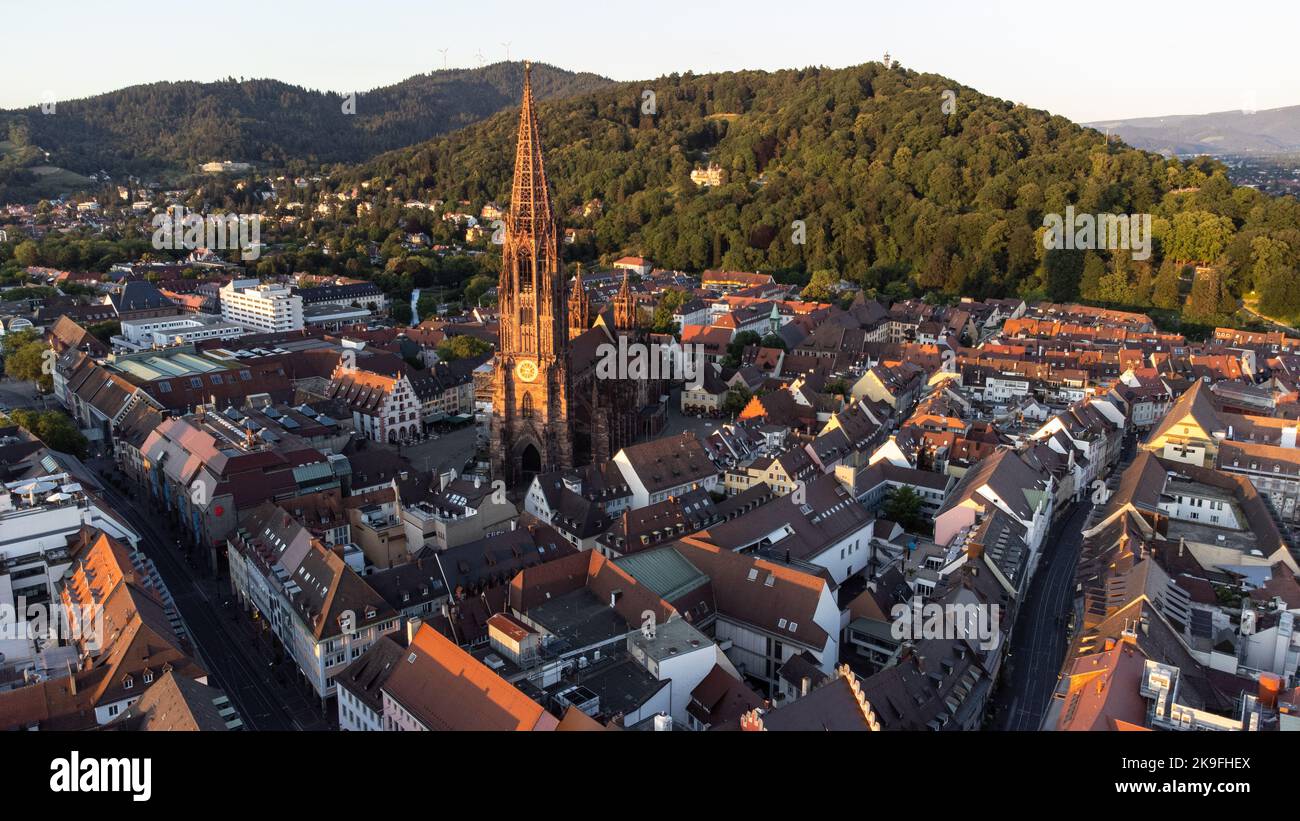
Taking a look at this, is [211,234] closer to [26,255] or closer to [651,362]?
[26,255]

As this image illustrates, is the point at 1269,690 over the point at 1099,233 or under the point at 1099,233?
under

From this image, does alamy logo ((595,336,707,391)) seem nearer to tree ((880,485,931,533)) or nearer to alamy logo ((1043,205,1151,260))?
tree ((880,485,931,533))

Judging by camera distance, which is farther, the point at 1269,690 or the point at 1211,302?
the point at 1211,302

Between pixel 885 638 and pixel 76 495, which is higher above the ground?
pixel 76 495

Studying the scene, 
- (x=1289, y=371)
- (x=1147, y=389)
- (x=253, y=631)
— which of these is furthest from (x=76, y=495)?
(x=1289, y=371)

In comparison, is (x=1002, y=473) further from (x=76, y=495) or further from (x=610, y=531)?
(x=76, y=495)

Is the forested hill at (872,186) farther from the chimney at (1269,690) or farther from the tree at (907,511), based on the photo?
the chimney at (1269,690)
